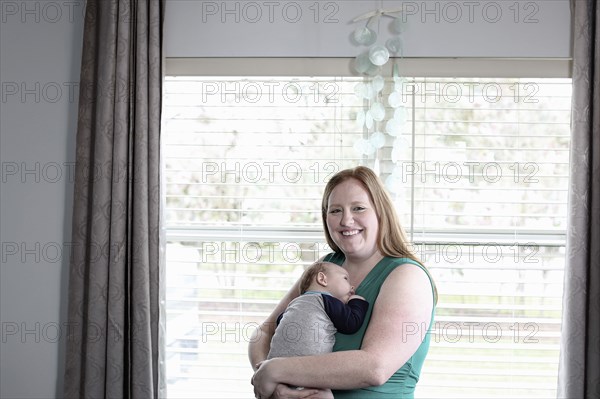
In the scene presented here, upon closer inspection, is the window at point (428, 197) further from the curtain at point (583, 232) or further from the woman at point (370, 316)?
the woman at point (370, 316)

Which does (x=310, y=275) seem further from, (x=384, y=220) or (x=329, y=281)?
(x=384, y=220)

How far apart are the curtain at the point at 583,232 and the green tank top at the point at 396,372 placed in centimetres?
108

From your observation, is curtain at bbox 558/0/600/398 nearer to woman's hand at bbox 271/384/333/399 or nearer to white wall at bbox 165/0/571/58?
white wall at bbox 165/0/571/58

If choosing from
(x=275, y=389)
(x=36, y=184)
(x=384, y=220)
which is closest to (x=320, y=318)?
(x=275, y=389)

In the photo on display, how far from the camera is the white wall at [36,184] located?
10.4 ft

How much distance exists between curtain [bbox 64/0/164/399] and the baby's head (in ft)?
3.44

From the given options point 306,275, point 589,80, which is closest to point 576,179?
point 589,80

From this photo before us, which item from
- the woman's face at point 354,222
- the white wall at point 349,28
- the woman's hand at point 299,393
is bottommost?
the woman's hand at point 299,393

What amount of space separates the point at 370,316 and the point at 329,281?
0.57 ft

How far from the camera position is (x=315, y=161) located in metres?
3.09

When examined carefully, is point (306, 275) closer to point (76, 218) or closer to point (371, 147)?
point (371, 147)

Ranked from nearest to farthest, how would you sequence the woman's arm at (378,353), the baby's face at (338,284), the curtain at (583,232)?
1. the woman's arm at (378,353)
2. the baby's face at (338,284)
3. the curtain at (583,232)

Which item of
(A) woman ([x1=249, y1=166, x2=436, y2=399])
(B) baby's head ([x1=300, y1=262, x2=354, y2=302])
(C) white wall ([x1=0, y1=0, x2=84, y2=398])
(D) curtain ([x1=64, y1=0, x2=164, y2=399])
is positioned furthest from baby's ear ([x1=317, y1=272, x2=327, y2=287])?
(C) white wall ([x1=0, y1=0, x2=84, y2=398])

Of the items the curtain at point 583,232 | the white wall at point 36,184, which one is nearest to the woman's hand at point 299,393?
the curtain at point 583,232
